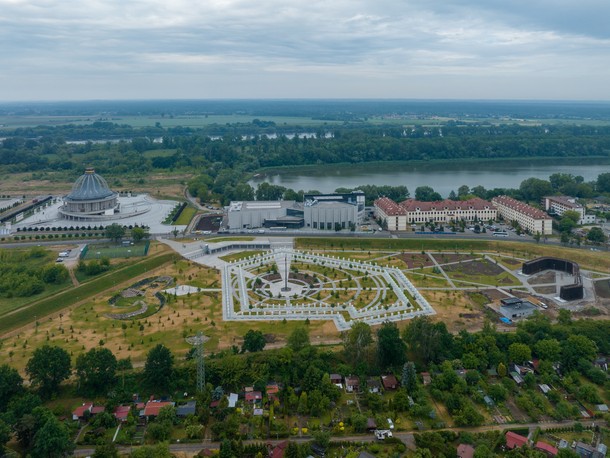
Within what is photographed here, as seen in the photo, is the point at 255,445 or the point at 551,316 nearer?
the point at 255,445

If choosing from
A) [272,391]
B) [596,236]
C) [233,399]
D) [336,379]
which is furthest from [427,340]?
[596,236]

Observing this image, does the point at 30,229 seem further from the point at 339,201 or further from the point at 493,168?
the point at 493,168

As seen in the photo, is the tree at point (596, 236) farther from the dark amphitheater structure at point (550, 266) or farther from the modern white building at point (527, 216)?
the dark amphitheater structure at point (550, 266)

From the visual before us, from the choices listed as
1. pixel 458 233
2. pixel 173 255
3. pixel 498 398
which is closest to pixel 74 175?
pixel 173 255

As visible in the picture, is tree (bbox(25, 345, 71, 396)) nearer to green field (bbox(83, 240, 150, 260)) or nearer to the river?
green field (bbox(83, 240, 150, 260))

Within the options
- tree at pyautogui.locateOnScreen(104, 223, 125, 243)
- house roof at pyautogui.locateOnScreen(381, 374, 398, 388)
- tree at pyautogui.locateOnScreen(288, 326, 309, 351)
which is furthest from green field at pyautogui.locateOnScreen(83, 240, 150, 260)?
house roof at pyautogui.locateOnScreen(381, 374, 398, 388)

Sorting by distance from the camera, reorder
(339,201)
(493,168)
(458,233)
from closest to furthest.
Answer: (458,233), (339,201), (493,168)

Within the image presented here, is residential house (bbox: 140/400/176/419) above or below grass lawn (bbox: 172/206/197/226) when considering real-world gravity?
below
